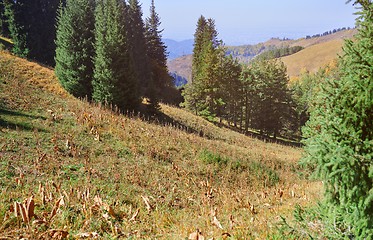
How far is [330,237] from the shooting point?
4.23 meters

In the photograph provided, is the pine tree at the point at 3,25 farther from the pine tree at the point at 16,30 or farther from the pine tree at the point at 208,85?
the pine tree at the point at 208,85

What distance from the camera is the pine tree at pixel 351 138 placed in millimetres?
3469

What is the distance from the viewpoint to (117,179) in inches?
421

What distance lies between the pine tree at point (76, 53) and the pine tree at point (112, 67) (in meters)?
1.38

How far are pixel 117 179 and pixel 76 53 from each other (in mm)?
16533

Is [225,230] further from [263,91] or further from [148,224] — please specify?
[263,91]

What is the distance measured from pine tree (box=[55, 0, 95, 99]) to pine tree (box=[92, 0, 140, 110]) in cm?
138

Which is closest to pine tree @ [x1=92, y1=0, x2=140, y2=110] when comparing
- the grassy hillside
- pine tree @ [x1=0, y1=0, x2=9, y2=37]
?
the grassy hillside

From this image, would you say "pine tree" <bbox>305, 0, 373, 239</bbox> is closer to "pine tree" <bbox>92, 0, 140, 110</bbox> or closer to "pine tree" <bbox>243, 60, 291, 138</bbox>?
"pine tree" <bbox>92, 0, 140, 110</bbox>

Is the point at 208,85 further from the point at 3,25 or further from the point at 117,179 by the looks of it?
the point at 3,25

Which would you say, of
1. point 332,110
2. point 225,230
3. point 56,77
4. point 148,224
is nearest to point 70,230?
point 148,224

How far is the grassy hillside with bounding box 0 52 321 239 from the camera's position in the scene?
19.0 ft

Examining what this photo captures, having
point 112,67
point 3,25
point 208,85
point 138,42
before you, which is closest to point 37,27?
point 3,25

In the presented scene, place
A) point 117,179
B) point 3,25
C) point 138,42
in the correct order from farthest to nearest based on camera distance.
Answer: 1. point 3,25
2. point 138,42
3. point 117,179
